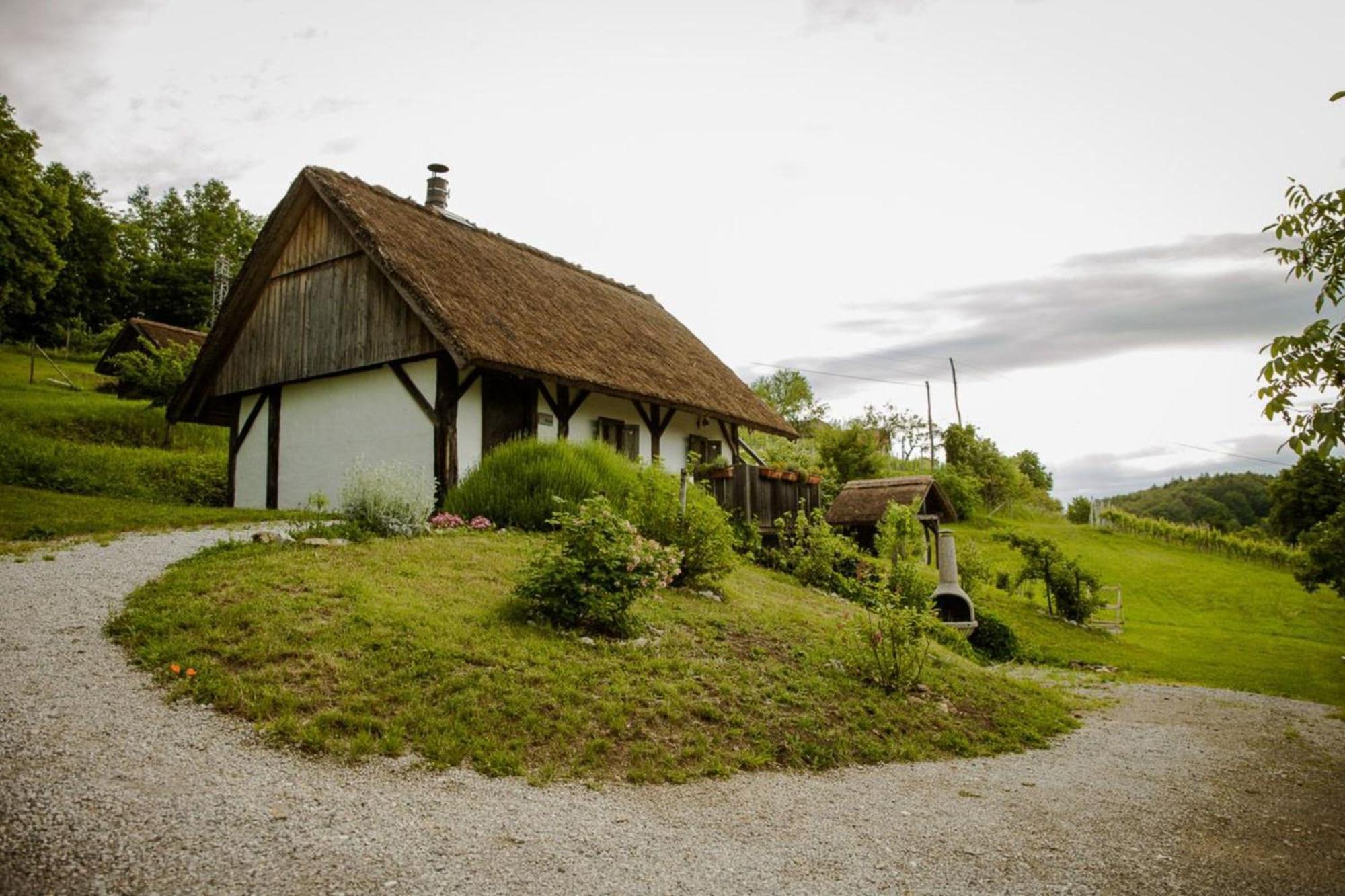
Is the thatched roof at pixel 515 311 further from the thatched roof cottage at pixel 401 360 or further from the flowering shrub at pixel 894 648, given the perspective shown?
the flowering shrub at pixel 894 648

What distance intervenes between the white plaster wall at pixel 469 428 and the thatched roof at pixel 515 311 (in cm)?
113

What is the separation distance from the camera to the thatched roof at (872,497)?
1025 inches

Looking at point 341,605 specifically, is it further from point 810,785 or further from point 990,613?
point 990,613

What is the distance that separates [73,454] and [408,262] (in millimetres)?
10816

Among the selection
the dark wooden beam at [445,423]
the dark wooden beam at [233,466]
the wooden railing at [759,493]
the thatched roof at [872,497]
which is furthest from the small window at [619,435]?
the thatched roof at [872,497]

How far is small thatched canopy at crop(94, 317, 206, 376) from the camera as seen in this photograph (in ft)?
102

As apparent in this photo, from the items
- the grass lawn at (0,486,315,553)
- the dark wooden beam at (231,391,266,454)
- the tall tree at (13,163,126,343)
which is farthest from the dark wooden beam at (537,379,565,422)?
the tall tree at (13,163,126,343)

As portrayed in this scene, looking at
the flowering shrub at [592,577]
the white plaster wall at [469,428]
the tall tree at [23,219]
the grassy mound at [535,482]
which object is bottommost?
the flowering shrub at [592,577]

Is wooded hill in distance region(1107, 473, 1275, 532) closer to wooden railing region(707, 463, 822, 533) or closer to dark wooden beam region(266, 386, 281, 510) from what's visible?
wooden railing region(707, 463, 822, 533)

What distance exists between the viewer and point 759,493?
55.2 ft

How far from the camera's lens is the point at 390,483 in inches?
422

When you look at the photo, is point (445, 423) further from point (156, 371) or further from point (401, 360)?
point (156, 371)

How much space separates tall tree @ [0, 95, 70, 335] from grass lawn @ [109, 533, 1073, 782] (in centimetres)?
2489

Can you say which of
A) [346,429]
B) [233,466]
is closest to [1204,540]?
[346,429]
